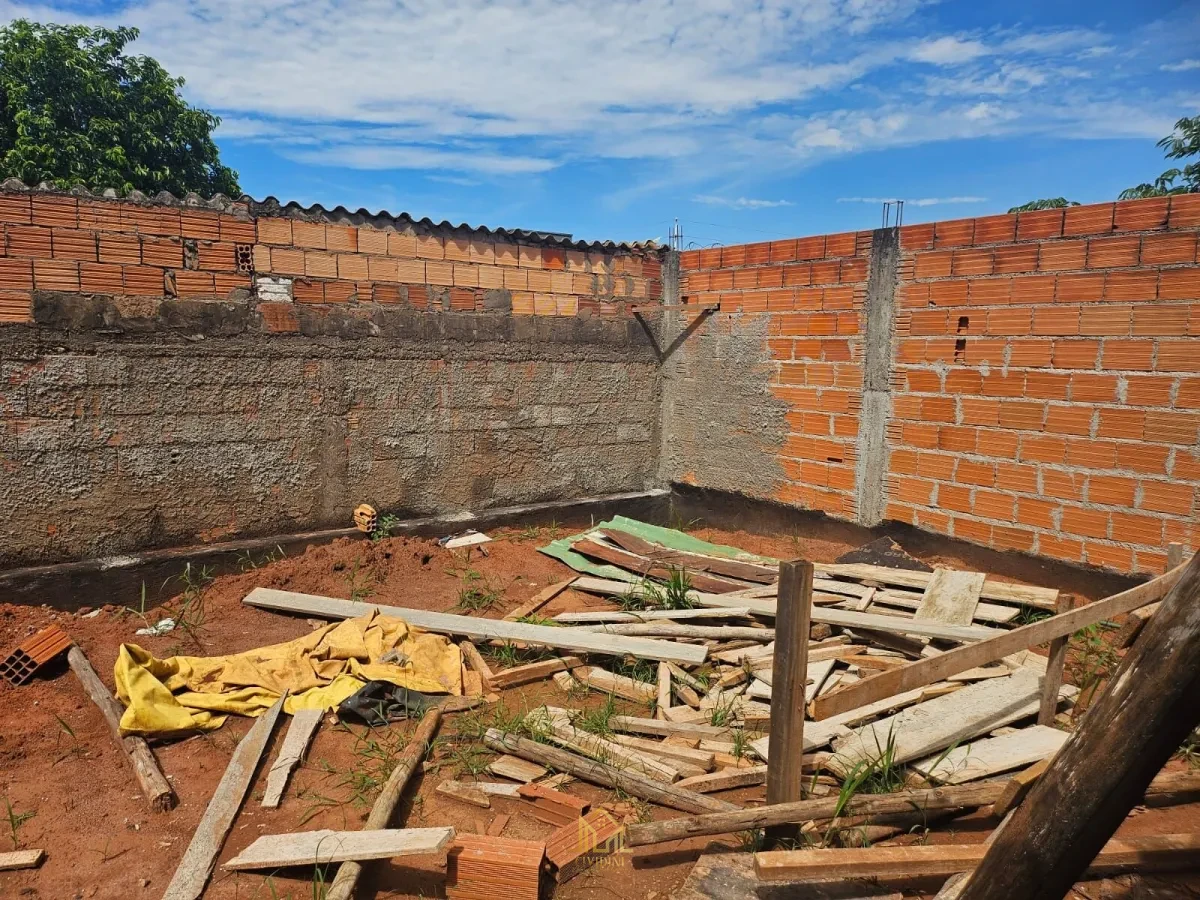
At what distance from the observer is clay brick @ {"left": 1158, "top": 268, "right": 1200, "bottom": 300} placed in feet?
13.9

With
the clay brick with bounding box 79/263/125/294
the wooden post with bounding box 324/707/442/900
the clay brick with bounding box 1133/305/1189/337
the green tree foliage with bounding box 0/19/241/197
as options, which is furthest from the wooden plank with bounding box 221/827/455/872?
the green tree foliage with bounding box 0/19/241/197

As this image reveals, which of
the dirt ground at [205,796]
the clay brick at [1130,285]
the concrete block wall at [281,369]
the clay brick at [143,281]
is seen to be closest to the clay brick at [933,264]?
the clay brick at [1130,285]

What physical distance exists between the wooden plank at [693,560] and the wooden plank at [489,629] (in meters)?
1.25

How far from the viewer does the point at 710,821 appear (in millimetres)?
2562

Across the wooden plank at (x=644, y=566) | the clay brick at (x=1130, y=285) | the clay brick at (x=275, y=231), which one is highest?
the clay brick at (x=275, y=231)

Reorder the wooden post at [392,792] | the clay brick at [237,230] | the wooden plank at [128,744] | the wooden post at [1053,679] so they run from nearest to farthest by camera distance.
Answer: the wooden post at [392,792] < the wooden plank at [128,744] < the wooden post at [1053,679] < the clay brick at [237,230]

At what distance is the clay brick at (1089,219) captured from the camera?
4545mm

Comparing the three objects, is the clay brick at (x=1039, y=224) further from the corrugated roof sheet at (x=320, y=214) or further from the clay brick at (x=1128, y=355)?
the corrugated roof sheet at (x=320, y=214)

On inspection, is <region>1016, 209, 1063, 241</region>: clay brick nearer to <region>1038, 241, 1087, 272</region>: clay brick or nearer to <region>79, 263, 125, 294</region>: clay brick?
<region>1038, 241, 1087, 272</region>: clay brick

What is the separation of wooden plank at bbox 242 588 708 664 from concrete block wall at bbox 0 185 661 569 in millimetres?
805

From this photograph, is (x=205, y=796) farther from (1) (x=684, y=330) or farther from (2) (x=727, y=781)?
(1) (x=684, y=330)

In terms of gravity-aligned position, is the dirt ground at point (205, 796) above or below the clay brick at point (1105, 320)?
below

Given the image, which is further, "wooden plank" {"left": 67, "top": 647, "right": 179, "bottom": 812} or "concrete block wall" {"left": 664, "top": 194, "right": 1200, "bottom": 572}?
"concrete block wall" {"left": 664, "top": 194, "right": 1200, "bottom": 572}

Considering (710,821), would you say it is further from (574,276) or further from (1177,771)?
(574,276)
